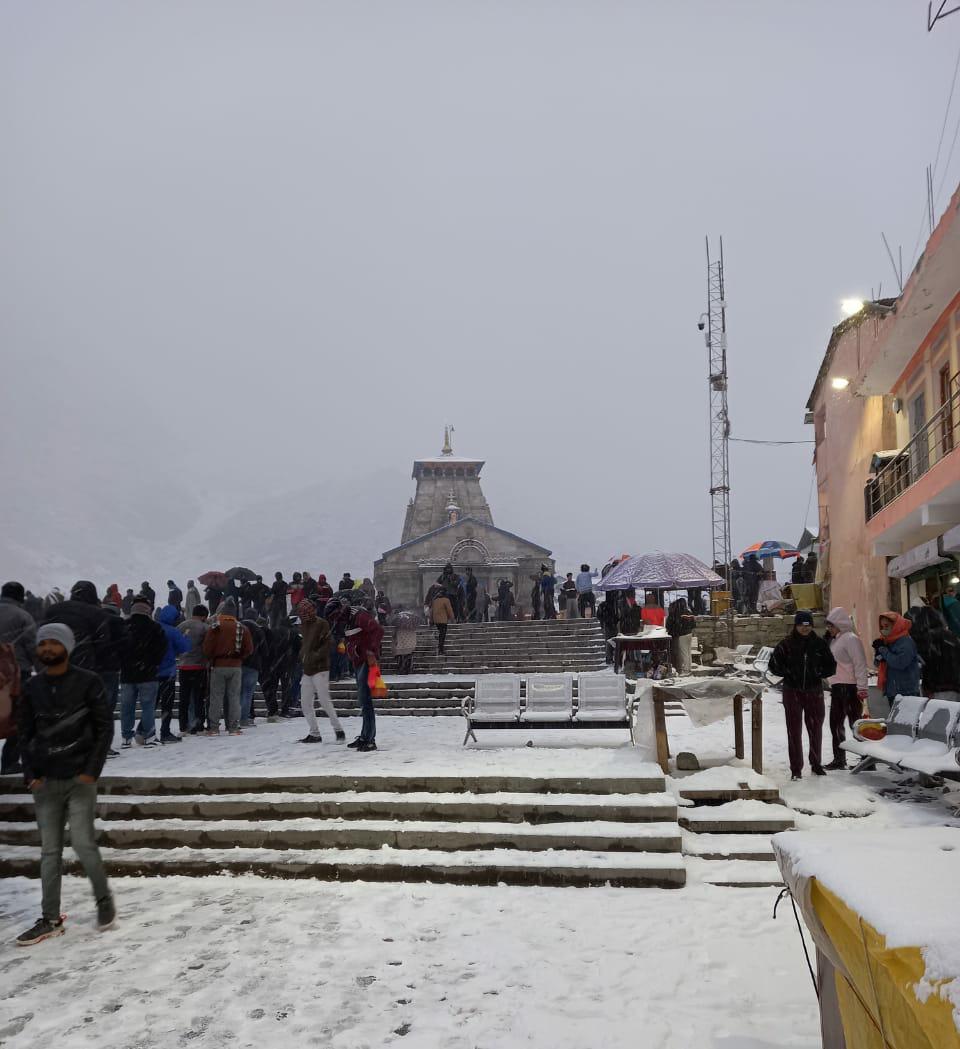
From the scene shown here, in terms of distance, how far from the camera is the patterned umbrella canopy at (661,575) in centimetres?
1694

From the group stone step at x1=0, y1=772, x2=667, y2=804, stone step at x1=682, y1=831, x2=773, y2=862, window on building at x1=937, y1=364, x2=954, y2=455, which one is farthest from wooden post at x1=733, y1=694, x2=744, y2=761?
window on building at x1=937, y1=364, x2=954, y2=455

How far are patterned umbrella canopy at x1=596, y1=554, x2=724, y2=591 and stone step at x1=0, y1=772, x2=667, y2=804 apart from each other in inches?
375

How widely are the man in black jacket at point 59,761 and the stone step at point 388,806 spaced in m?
1.89

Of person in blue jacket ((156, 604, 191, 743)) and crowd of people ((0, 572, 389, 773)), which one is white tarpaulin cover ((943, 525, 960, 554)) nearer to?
crowd of people ((0, 572, 389, 773))

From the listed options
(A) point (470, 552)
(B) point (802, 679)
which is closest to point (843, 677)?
(B) point (802, 679)

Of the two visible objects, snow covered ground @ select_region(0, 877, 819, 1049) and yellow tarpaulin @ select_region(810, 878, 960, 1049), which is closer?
yellow tarpaulin @ select_region(810, 878, 960, 1049)

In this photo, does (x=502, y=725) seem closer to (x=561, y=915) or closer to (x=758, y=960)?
(x=561, y=915)

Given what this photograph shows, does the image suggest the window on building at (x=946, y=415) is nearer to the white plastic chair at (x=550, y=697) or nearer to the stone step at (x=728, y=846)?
the white plastic chair at (x=550, y=697)

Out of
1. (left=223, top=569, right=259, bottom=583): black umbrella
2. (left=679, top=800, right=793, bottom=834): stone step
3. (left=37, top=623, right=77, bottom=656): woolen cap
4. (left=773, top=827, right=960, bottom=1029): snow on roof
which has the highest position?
(left=223, top=569, right=259, bottom=583): black umbrella

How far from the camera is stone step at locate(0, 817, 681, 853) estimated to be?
6.38 metres

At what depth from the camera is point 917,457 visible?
15.5 m

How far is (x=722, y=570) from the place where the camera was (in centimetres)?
3491

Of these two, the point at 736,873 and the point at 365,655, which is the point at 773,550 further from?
the point at 736,873

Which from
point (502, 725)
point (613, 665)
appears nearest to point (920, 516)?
point (613, 665)
